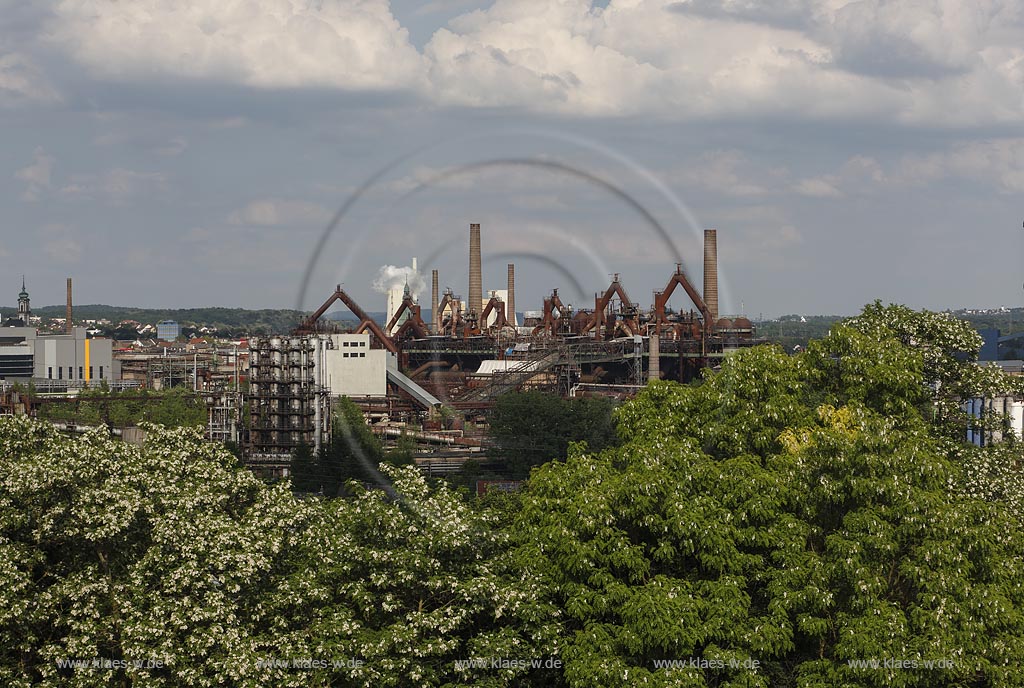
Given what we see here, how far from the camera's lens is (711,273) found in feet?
423

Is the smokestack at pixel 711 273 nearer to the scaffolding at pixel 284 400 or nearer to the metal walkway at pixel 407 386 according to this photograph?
the metal walkway at pixel 407 386

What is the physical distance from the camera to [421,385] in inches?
4820

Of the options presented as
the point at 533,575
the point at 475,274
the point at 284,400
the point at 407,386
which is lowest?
the point at 533,575

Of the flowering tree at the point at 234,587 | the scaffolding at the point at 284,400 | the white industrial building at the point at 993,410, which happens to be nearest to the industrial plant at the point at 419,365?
the scaffolding at the point at 284,400

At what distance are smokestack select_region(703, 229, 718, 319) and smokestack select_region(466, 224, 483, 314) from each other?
38.0 meters

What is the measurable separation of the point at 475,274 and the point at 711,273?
4160cm

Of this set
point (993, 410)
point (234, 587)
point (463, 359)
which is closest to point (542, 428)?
point (993, 410)

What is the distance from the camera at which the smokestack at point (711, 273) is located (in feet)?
413

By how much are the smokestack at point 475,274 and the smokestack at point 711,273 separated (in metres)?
38.0

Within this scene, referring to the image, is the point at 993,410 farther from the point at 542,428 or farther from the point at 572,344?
the point at 572,344

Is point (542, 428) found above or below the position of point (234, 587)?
below

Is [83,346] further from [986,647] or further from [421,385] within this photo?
[986,647]

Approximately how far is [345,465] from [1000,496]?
144ft

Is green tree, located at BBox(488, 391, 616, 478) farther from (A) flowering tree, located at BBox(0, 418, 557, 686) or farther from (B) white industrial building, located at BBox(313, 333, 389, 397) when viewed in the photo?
(A) flowering tree, located at BBox(0, 418, 557, 686)
